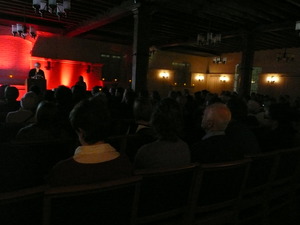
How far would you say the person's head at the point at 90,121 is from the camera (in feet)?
4.73

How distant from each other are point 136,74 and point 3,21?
6.52 m

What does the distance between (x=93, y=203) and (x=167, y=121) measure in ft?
2.99

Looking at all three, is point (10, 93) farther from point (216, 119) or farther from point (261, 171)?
point (261, 171)

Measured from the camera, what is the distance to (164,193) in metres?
1.49

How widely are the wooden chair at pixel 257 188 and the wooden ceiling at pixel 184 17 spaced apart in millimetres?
5201

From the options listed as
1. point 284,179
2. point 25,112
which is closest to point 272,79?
point 284,179

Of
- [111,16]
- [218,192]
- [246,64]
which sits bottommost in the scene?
[218,192]

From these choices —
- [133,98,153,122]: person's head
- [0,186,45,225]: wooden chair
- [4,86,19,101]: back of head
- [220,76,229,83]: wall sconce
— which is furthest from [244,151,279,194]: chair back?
[220,76,229,83]: wall sconce

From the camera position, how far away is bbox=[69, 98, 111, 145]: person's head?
56.7 inches

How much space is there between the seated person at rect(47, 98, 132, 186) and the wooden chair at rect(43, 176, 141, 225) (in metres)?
0.10

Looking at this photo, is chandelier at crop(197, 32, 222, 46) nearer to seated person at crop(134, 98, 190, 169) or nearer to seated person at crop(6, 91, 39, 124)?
seated person at crop(6, 91, 39, 124)

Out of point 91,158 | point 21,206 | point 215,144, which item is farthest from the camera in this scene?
point 215,144

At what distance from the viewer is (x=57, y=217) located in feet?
3.62

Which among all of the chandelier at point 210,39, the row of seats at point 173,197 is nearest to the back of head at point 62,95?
the row of seats at point 173,197
